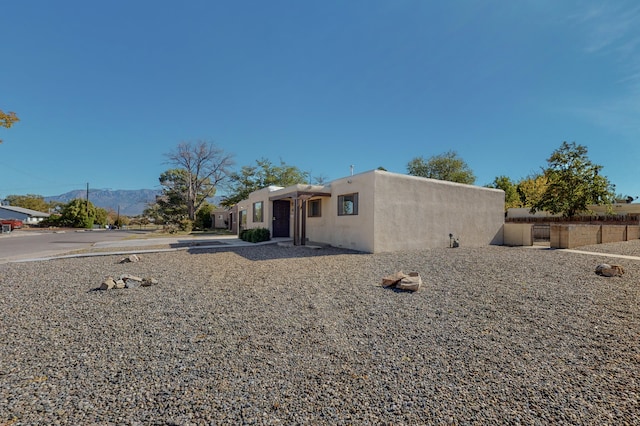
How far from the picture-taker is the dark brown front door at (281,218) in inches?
623

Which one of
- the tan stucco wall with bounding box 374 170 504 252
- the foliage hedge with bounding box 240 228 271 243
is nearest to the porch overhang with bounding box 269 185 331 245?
the foliage hedge with bounding box 240 228 271 243

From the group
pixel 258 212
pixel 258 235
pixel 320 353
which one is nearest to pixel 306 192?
pixel 258 235

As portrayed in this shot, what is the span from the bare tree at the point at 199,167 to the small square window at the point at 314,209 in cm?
2347

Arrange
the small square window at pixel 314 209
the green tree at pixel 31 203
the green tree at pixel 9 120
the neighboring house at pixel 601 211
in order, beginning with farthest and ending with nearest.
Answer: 1. the green tree at pixel 31 203
2. the neighboring house at pixel 601 211
3. the small square window at pixel 314 209
4. the green tree at pixel 9 120

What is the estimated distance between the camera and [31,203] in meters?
54.4

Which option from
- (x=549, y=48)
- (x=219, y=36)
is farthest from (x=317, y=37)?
(x=549, y=48)

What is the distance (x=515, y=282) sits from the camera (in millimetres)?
5934

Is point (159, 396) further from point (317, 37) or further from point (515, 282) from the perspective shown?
point (317, 37)

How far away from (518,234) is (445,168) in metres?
18.9

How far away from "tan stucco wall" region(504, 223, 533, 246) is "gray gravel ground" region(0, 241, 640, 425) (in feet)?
27.2

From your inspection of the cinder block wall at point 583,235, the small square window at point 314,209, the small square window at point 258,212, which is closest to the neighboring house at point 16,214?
the small square window at point 258,212

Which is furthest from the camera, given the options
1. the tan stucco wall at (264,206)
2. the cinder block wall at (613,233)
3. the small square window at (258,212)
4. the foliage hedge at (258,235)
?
the small square window at (258,212)

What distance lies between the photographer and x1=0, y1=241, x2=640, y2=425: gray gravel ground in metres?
2.04

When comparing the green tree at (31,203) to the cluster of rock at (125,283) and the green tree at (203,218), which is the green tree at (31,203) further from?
the cluster of rock at (125,283)
